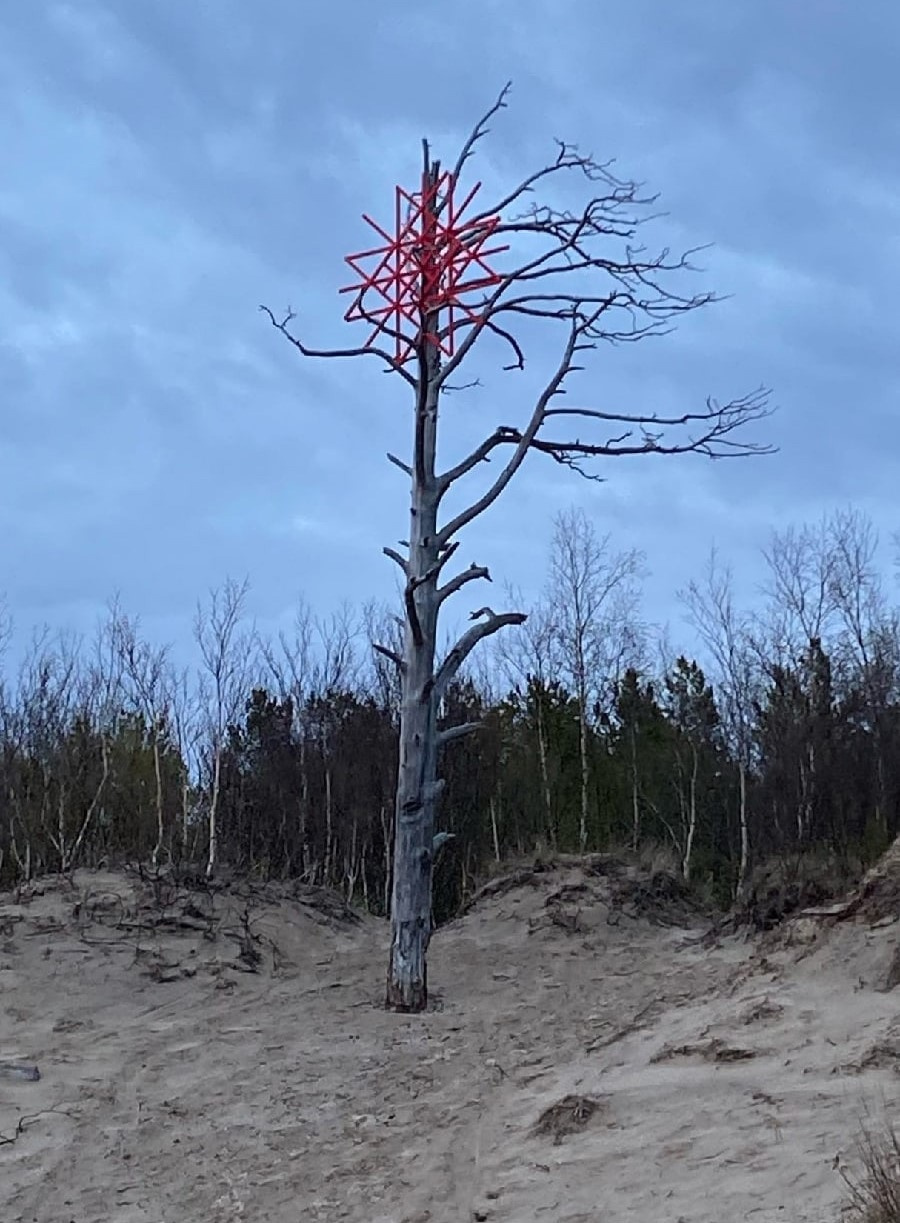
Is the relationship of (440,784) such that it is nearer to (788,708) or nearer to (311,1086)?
(311,1086)

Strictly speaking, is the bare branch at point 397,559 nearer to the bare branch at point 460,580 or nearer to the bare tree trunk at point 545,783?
the bare branch at point 460,580

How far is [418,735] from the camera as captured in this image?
1111cm

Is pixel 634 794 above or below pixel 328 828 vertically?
above

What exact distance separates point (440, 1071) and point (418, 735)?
10.0 ft

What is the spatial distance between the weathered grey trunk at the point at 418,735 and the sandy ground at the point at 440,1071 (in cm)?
48

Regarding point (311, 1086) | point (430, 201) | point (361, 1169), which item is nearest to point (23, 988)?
point (311, 1086)

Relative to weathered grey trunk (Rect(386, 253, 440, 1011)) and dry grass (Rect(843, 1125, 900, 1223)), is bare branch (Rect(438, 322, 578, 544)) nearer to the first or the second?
weathered grey trunk (Rect(386, 253, 440, 1011))

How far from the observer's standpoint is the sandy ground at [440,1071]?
19.4 ft

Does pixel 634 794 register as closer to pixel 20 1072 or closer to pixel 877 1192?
pixel 20 1072

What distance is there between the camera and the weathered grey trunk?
35.4 feet

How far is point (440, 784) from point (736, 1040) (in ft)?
13.3

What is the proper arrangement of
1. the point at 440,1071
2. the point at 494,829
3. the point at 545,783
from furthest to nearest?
the point at 545,783
the point at 494,829
the point at 440,1071

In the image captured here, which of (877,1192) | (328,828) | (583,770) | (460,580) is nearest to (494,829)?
(583,770)

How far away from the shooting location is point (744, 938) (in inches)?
454
